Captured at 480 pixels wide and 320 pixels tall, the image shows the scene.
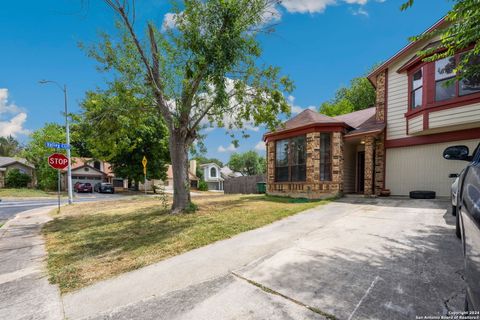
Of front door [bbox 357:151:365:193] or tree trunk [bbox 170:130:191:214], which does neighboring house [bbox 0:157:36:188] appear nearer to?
tree trunk [bbox 170:130:191:214]

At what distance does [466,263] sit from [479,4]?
4378 mm

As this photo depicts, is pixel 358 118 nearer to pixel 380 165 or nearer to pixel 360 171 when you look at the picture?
pixel 360 171

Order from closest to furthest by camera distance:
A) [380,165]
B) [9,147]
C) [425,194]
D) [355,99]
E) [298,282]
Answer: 1. [298,282]
2. [425,194]
3. [380,165]
4. [355,99]
5. [9,147]

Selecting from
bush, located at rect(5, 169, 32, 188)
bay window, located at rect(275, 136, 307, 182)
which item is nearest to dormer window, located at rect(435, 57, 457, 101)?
bay window, located at rect(275, 136, 307, 182)

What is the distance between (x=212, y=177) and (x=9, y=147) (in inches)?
2113

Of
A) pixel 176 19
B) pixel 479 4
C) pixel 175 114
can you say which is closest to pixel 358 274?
pixel 479 4

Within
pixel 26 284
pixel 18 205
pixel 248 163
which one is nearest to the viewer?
pixel 26 284

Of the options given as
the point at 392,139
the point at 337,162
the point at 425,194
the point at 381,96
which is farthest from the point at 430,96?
the point at 337,162

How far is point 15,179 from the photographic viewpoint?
104 ft

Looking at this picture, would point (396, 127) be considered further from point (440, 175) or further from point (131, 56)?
point (131, 56)

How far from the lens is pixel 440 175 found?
9047mm

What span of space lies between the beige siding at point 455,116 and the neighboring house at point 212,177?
45.3 metres

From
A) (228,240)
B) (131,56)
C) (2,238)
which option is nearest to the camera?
(228,240)

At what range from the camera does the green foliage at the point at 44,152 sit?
89.3 ft
